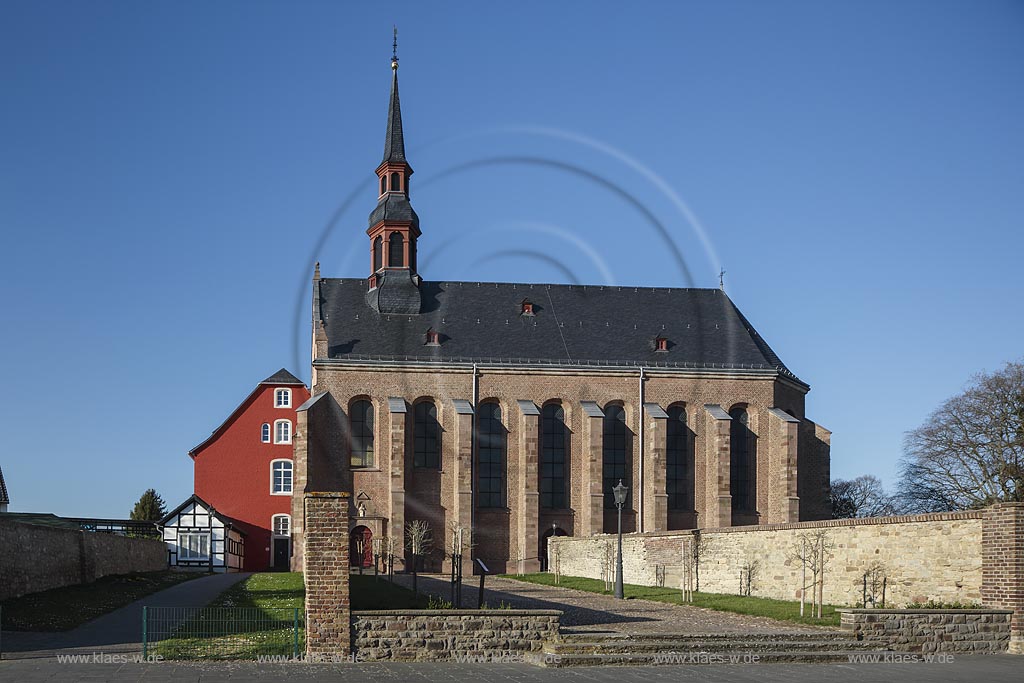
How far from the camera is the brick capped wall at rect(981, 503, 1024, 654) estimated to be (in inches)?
842

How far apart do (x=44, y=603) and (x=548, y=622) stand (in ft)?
46.9

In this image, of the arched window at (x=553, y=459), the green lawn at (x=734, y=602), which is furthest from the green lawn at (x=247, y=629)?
the arched window at (x=553, y=459)

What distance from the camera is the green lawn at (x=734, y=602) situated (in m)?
24.9

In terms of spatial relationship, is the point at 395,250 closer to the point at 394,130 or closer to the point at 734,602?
the point at 394,130

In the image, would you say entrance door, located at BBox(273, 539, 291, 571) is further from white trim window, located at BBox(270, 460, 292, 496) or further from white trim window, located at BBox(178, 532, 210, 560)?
white trim window, located at BBox(178, 532, 210, 560)

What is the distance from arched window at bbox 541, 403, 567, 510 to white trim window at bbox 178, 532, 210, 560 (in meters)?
17.6

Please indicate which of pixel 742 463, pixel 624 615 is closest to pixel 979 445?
pixel 742 463

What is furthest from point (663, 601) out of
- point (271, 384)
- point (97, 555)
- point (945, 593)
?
point (271, 384)

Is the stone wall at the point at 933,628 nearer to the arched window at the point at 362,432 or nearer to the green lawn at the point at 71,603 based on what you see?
the green lawn at the point at 71,603

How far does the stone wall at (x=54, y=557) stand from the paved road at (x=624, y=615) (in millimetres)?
10955

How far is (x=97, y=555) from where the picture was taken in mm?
37781

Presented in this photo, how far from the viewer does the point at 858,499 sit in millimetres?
78125

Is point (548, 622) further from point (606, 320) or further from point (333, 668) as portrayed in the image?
point (606, 320)

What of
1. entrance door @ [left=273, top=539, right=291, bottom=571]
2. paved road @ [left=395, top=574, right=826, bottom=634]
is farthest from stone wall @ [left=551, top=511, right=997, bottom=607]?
entrance door @ [left=273, top=539, right=291, bottom=571]
